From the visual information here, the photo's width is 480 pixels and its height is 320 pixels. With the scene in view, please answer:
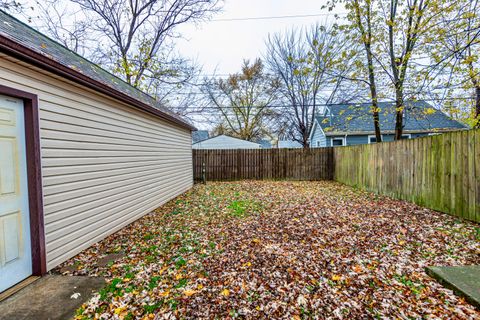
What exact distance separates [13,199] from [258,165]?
9757 millimetres

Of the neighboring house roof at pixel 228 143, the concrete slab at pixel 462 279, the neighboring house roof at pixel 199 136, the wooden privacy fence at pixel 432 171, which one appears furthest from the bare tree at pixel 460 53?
the neighboring house roof at pixel 199 136

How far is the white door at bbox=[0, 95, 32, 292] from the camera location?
92.7 inches

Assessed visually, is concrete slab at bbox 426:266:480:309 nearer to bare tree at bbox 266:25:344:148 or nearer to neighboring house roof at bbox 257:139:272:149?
bare tree at bbox 266:25:344:148

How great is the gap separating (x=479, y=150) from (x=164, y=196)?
723cm

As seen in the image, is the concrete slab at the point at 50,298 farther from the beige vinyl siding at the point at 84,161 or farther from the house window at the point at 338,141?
the house window at the point at 338,141

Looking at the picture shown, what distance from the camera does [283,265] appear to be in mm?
2846

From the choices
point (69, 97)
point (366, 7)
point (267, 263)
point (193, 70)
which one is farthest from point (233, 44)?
point (267, 263)

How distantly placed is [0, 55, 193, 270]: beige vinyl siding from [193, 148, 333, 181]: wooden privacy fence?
219 inches

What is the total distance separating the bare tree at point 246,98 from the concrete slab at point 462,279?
16.3 m

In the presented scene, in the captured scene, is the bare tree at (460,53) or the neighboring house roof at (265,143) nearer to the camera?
the bare tree at (460,53)

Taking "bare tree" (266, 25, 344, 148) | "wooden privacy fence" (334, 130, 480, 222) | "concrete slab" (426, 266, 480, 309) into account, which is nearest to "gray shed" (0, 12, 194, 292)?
"concrete slab" (426, 266, 480, 309)

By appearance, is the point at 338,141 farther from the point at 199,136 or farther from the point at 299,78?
the point at 199,136

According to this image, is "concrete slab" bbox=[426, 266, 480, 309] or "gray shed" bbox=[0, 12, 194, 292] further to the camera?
"gray shed" bbox=[0, 12, 194, 292]

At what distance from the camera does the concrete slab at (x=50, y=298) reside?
1.97 metres
